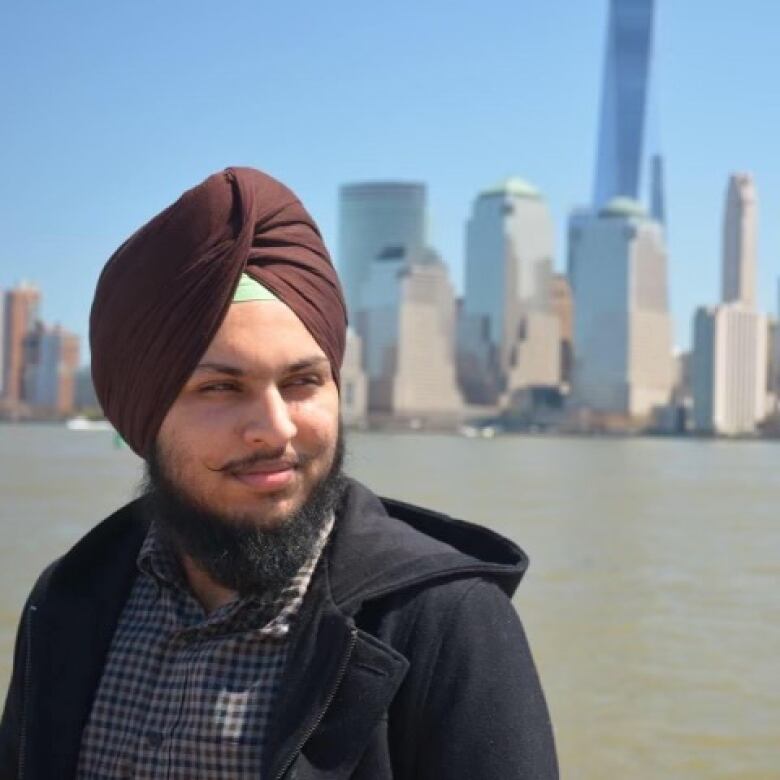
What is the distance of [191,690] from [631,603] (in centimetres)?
1399

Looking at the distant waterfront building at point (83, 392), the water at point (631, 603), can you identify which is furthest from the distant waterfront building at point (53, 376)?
the water at point (631, 603)

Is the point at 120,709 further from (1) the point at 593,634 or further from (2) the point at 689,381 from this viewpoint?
(2) the point at 689,381

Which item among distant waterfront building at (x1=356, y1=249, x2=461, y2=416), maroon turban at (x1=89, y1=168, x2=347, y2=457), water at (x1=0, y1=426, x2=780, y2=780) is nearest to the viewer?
maroon turban at (x1=89, y1=168, x2=347, y2=457)

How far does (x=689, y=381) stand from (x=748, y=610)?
152292 mm

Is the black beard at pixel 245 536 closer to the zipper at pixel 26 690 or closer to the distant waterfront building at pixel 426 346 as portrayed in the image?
the zipper at pixel 26 690

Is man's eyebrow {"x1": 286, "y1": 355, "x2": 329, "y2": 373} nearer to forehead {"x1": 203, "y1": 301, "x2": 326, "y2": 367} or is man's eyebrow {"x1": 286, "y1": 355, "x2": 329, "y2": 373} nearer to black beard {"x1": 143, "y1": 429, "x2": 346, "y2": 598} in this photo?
forehead {"x1": 203, "y1": 301, "x2": 326, "y2": 367}

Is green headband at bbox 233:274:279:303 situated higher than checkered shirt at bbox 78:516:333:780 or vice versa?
green headband at bbox 233:274:279:303

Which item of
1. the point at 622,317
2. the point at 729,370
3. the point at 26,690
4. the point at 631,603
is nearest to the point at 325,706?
the point at 26,690

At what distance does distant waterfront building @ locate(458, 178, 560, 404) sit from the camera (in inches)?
6412

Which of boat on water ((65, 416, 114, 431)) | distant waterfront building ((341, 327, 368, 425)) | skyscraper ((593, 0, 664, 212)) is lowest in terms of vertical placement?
boat on water ((65, 416, 114, 431))

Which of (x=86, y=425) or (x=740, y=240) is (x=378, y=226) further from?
(x=86, y=425)

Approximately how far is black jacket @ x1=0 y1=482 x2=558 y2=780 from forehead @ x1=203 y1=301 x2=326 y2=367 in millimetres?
209

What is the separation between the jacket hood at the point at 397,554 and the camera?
4.99 ft

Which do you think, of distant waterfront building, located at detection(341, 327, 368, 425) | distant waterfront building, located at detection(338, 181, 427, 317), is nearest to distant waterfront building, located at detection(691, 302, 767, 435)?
distant waterfront building, located at detection(341, 327, 368, 425)
